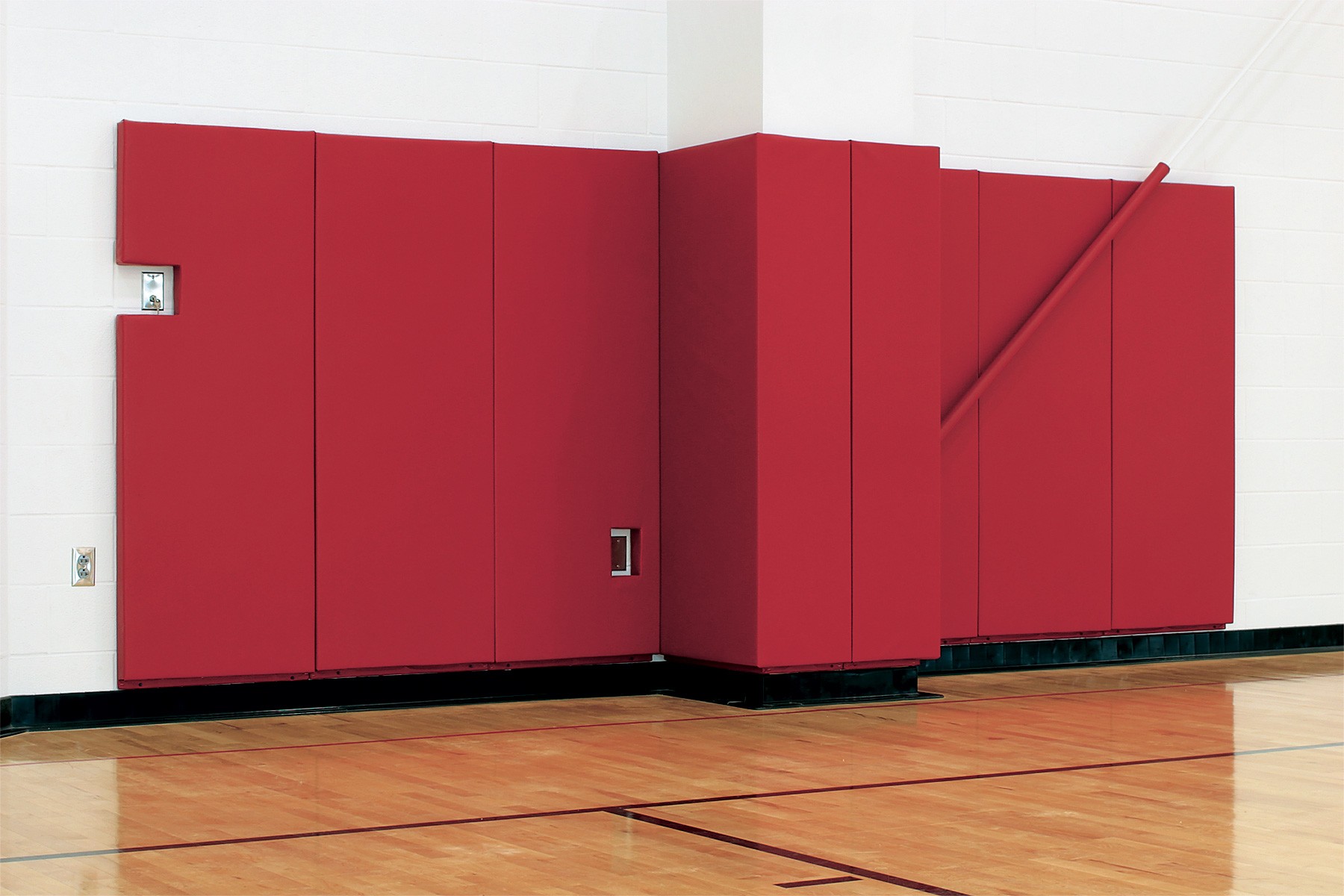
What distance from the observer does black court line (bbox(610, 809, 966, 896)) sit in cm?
326

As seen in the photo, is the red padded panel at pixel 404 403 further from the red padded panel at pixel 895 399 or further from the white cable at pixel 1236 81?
the white cable at pixel 1236 81

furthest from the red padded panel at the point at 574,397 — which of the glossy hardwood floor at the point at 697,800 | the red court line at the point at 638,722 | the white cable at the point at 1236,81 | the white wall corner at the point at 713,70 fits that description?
the white cable at the point at 1236,81

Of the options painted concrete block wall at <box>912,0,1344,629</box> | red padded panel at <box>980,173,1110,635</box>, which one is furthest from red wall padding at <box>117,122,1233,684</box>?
painted concrete block wall at <box>912,0,1344,629</box>

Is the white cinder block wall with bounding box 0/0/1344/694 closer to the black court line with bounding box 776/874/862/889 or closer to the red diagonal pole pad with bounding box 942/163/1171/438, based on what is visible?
the red diagonal pole pad with bounding box 942/163/1171/438

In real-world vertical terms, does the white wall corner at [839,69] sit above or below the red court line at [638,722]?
above

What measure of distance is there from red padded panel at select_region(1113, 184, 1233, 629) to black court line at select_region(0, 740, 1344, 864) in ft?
6.68

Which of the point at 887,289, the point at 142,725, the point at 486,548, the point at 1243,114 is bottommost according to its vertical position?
the point at 142,725

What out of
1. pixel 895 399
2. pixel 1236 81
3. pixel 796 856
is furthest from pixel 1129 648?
pixel 796 856

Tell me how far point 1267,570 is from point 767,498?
9.71 feet

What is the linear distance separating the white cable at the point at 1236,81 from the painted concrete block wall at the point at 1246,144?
2cm

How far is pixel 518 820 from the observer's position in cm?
392

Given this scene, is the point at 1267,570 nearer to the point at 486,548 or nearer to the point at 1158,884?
the point at 486,548

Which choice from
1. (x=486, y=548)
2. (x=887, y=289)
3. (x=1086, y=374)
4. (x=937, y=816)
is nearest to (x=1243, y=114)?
(x=1086, y=374)

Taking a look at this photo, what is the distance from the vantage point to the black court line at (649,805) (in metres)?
3.61
